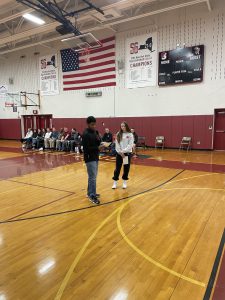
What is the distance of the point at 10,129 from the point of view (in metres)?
19.7

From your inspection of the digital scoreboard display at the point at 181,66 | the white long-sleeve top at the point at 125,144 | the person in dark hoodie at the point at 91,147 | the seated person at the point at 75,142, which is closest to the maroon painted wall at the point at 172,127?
the digital scoreboard display at the point at 181,66

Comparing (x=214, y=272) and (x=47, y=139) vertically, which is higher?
(x=47, y=139)

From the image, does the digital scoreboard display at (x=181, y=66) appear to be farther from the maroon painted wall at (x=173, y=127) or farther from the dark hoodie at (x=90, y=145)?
the dark hoodie at (x=90, y=145)

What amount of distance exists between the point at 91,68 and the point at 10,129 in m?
9.11

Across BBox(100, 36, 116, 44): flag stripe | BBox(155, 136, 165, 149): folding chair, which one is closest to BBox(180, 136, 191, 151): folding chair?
BBox(155, 136, 165, 149): folding chair

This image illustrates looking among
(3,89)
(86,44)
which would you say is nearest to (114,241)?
(86,44)

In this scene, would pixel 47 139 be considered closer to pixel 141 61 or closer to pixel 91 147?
pixel 141 61

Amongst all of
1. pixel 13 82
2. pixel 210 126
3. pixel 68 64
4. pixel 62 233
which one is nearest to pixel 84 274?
pixel 62 233

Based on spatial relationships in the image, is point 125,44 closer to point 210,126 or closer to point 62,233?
point 210,126

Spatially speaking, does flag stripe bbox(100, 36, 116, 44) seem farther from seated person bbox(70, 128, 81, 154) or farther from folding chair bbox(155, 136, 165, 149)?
folding chair bbox(155, 136, 165, 149)

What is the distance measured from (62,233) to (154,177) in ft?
12.6

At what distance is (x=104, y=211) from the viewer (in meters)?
4.37

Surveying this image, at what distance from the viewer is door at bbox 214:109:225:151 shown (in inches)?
451

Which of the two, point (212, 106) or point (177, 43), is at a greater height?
point (177, 43)
